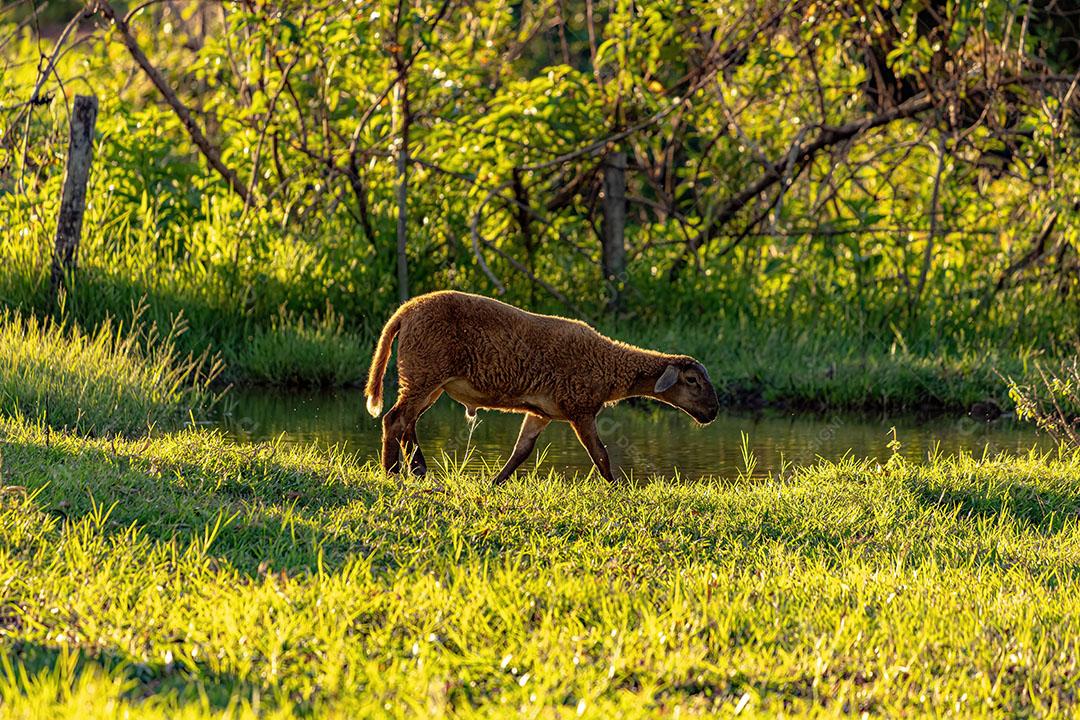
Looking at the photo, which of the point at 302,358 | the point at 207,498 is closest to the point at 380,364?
the point at 207,498

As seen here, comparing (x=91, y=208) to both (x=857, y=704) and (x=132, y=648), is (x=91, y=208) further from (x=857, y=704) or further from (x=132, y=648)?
(x=857, y=704)

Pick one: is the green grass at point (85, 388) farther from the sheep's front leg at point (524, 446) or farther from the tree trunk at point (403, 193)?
the tree trunk at point (403, 193)

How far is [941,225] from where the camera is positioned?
44.7ft

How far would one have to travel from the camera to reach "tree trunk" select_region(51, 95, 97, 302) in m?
11.6

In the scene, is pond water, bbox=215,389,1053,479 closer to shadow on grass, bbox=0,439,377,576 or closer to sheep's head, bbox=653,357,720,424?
sheep's head, bbox=653,357,720,424

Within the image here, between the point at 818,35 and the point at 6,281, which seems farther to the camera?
the point at 818,35

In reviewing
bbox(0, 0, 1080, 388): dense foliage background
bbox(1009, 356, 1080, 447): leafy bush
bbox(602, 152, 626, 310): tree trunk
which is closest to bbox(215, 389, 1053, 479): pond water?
bbox(1009, 356, 1080, 447): leafy bush

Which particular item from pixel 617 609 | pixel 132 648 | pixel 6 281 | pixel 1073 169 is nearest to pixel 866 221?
pixel 1073 169

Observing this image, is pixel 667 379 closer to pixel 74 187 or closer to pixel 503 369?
pixel 503 369

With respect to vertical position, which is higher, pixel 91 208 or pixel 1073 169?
pixel 1073 169

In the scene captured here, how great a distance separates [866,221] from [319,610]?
9.39 metres

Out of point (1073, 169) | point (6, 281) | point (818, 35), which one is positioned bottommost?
point (6, 281)

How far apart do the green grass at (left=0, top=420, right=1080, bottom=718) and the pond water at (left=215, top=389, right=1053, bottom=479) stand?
1938 millimetres

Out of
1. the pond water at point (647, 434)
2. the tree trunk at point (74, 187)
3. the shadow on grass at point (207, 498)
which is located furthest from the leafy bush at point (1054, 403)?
the tree trunk at point (74, 187)
